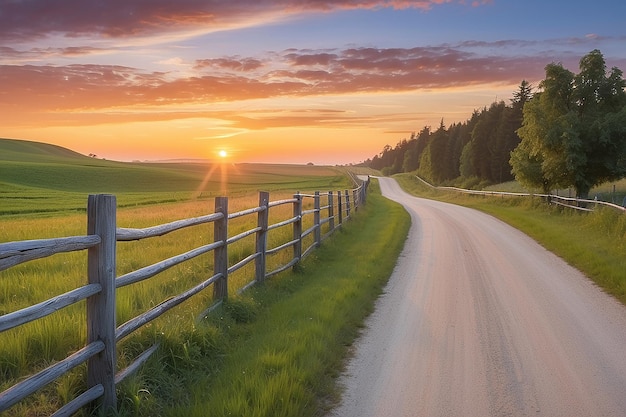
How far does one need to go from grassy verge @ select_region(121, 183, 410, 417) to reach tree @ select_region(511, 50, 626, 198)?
86.0ft

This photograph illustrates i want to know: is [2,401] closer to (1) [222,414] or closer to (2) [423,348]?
(1) [222,414]

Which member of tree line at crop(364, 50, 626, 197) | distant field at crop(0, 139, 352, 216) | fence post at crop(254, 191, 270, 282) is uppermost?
tree line at crop(364, 50, 626, 197)

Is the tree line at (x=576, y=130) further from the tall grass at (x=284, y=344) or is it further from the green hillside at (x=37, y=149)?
the green hillside at (x=37, y=149)

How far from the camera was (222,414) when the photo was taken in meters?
4.52

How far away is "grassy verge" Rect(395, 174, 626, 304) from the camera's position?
11.2 m

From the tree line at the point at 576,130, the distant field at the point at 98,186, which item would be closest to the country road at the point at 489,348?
the tree line at the point at 576,130

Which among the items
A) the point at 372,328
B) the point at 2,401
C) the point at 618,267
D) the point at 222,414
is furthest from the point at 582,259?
the point at 2,401

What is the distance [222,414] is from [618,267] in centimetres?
977

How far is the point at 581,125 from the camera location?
1268 inches

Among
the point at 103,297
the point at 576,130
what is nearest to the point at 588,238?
the point at 103,297

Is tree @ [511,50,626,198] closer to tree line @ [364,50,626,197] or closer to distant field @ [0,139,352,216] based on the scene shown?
tree line @ [364,50,626,197]

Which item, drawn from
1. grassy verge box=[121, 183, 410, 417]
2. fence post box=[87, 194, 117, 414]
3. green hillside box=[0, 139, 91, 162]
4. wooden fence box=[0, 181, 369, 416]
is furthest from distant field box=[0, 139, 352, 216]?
fence post box=[87, 194, 117, 414]

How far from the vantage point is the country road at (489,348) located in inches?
206

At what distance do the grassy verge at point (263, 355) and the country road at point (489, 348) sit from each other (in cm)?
32
